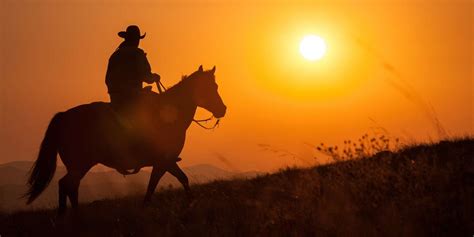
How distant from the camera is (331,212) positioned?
7832 millimetres

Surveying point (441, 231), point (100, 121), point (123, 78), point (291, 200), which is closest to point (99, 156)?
point (100, 121)

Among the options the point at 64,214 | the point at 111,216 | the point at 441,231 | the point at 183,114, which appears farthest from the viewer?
the point at 183,114

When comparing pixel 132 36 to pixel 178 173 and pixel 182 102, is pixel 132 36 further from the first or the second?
pixel 178 173

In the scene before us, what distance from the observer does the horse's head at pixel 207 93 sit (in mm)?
13742

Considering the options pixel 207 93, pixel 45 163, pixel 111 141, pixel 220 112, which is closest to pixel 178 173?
pixel 111 141

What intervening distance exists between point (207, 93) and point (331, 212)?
6444 mm

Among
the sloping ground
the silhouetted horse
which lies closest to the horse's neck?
the silhouetted horse

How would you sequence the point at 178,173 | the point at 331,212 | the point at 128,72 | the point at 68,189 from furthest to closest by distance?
the point at 178,173 → the point at 128,72 → the point at 68,189 → the point at 331,212

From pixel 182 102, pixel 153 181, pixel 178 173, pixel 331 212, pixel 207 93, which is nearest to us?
pixel 331 212

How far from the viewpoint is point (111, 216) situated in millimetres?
11102

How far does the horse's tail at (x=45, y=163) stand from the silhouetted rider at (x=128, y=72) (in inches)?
56.8

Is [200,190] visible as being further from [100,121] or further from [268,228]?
[268,228]

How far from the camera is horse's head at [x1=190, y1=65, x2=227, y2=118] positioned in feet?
45.1

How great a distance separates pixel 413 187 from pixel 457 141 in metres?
6.76
